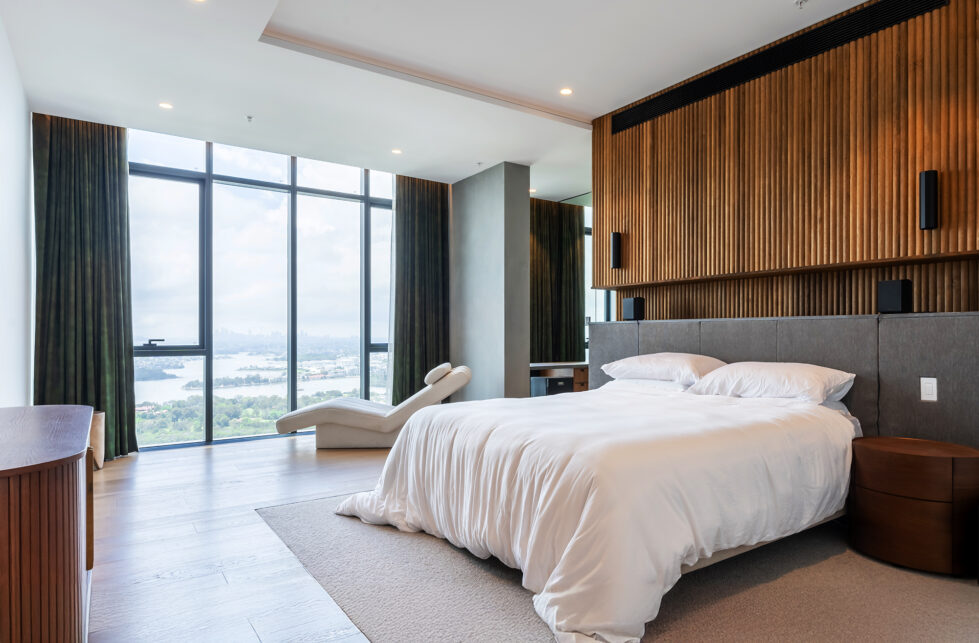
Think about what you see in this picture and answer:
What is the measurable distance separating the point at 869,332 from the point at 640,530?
2107 millimetres

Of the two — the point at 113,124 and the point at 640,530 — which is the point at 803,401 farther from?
the point at 113,124

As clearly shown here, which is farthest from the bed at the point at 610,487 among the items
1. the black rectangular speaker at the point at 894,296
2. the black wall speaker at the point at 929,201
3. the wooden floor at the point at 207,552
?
the black wall speaker at the point at 929,201

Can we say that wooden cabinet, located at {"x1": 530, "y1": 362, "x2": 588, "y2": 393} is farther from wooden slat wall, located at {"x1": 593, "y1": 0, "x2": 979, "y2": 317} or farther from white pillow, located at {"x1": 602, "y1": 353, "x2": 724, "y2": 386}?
white pillow, located at {"x1": 602, "y1": 353, "x2": 724, "y2": 386}

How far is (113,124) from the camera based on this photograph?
471cm

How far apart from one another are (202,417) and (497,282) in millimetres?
3022

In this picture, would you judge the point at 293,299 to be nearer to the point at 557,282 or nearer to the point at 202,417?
the point at 202,417

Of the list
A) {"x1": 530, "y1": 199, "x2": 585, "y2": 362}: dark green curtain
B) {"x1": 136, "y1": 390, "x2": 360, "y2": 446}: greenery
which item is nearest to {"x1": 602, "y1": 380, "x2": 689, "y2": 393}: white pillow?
{"x1": 530, "y1": 199, "x2": 585, "y2": 362}: dark green curtain

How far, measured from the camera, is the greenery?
5.12 metres

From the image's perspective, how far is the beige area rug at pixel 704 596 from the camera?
6.48 feet

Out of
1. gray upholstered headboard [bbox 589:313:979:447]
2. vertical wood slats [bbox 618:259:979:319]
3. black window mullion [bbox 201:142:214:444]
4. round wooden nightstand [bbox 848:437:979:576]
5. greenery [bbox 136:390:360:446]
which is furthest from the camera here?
black window mullion [bbox 201:142:214:444]

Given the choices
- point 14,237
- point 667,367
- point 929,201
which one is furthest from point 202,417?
point 929,201

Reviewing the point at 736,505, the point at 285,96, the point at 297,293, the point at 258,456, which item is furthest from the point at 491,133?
the point at 736,505

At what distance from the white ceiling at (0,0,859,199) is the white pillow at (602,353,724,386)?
1954 mm

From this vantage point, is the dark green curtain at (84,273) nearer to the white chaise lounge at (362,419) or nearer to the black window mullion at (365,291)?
the white chaise lounge at (362,419)
